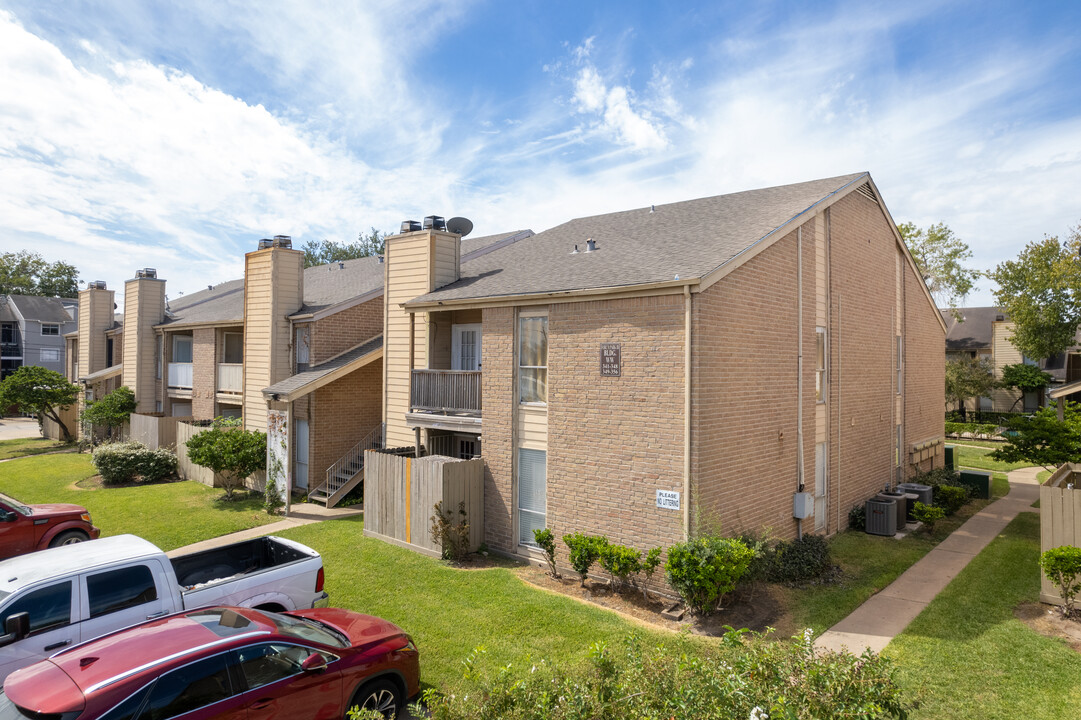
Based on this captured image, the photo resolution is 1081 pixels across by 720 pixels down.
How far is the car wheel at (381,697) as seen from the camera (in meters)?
6.84

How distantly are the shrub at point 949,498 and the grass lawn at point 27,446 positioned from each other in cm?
3838

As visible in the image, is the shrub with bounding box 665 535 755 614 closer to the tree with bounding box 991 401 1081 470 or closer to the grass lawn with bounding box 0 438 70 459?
the tree with bounding box 991 401 1081 470

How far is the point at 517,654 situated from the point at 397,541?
20.7 ft

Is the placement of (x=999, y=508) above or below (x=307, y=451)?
below

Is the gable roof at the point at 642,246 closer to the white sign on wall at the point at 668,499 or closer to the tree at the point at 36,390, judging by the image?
the white sign on wall at the point at 668,499

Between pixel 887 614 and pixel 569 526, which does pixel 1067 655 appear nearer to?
pixel 887 614

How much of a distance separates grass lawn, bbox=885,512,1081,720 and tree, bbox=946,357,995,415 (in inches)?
1260

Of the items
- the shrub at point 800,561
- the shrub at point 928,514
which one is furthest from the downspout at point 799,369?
the shrub at point 928,514

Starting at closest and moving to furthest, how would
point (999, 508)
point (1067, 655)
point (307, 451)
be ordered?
point (1067, 655), point (999, 508), point (307, 451)

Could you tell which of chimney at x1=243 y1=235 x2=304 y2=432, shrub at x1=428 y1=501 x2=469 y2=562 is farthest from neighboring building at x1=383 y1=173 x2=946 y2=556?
chimney at x1=243 y1=235 x2=304 y2=432

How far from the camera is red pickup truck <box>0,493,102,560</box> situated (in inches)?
505

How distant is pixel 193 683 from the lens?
5680 millimetres

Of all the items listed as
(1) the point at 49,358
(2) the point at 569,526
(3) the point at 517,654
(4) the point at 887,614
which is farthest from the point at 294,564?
(1) the point at 49,358

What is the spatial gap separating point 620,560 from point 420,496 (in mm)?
5093
